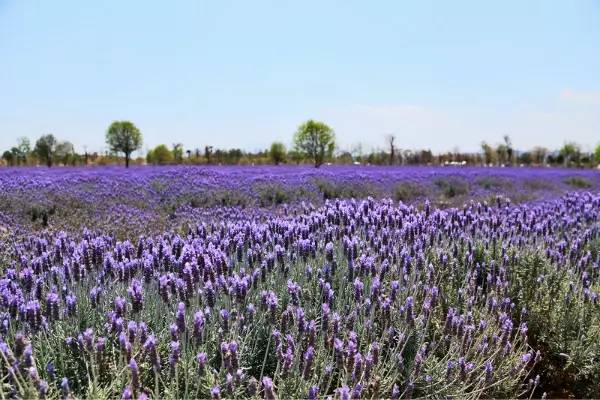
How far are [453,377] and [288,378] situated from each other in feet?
2.93

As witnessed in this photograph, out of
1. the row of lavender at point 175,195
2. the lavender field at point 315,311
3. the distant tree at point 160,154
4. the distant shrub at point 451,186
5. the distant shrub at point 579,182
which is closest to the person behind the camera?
the lavender field at point 315,311

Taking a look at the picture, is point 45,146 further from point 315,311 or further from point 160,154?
point 315,311

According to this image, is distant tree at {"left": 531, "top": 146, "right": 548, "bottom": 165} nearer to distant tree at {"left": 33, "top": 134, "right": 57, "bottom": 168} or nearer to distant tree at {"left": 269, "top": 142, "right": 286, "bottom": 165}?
distant tree at {"left": 269, "top": 142, "right": 286, "bottom": 165}

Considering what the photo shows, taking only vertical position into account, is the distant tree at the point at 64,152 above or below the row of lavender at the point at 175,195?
above

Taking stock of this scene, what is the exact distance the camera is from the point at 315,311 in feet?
9.27

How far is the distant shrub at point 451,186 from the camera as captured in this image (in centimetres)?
1270

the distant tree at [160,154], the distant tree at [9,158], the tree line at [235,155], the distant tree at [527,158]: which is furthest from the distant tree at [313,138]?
the distant tree at [527,158]

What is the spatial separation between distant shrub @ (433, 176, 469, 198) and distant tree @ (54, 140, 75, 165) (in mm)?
31198

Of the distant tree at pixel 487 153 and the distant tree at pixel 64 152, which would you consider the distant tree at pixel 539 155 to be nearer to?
the distant tree at pixel 487 153

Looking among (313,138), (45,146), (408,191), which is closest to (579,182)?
(408,191)

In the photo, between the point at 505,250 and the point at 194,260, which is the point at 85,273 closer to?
the point at 194,260

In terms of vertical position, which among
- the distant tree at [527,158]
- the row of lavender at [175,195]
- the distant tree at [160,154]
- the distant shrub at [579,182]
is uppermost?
the distant tree at [160,154]

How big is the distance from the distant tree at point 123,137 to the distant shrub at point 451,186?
26.5 metres

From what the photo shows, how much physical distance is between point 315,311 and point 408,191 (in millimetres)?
8966
